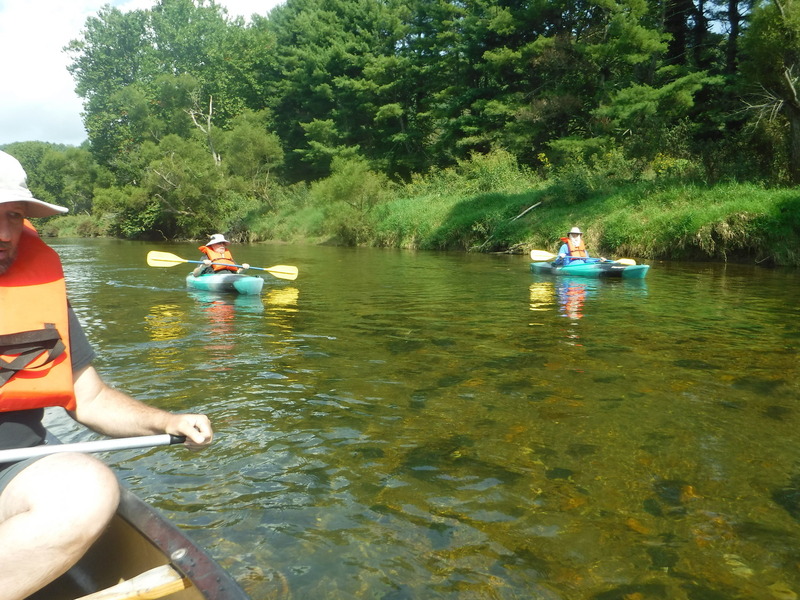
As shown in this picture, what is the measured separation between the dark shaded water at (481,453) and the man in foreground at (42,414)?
2.63 ft

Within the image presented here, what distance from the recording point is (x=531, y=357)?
6238 millimetres

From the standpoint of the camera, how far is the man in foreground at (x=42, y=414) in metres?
1.73

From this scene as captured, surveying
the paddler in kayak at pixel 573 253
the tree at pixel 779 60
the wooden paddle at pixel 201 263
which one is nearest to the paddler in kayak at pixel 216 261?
the wooden paddle at pixel 201 263

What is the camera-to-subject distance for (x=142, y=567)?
194 cm

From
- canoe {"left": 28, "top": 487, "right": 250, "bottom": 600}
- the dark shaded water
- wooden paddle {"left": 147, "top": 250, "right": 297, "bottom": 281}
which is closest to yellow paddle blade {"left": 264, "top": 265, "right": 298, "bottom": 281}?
wooden paddle {"left": 147, "top": 250, "right": 297, "bottom": 281}

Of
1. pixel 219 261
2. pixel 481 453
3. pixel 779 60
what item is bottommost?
pixel 481 453

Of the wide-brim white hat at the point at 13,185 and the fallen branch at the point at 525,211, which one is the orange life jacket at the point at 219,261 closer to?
the wide-brim white hat at the point at 13,185

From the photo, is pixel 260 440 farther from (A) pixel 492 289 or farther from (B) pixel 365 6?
(B) pixel 365 6

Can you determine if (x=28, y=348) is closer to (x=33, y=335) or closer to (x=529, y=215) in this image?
(x=33, y=335)

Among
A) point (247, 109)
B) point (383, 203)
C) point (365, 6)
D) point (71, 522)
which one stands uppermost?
point (365, 6)

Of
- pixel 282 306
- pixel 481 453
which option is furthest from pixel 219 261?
pixel 481 453

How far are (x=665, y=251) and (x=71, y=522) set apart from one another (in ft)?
55.5

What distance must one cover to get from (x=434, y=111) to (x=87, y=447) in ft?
102

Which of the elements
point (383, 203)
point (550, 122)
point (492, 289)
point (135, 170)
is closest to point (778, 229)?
point (492, 289)
